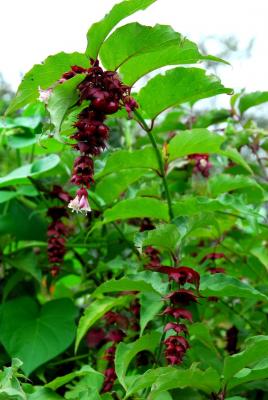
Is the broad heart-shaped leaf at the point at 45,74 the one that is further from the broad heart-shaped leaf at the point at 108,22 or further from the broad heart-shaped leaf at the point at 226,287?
the broad heart-shaped leaf at the point at 226,287

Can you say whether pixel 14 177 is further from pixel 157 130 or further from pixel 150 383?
pixel 150 383

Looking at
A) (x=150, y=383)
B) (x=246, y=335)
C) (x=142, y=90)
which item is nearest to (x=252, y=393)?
(x=246, y=335)

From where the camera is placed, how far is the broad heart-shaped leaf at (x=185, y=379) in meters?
0.69

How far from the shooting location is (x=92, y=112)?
28.8 inches

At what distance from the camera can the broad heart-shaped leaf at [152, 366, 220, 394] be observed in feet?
2.28

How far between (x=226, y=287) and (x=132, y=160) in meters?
0.31

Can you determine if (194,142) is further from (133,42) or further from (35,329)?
(35,329)

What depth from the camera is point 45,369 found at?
135 cm

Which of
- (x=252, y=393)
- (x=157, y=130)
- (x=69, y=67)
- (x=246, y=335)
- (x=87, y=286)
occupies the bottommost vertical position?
(x=252, y=393)

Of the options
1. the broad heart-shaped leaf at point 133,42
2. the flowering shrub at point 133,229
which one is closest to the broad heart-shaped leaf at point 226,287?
the flowering shrub at point 133,229

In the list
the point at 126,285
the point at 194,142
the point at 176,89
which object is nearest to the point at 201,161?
the point at 194,142

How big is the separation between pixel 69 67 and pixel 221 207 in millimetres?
362

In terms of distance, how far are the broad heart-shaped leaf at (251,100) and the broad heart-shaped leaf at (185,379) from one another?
2.58 ft

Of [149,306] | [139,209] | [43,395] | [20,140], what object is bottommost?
[43,395]
